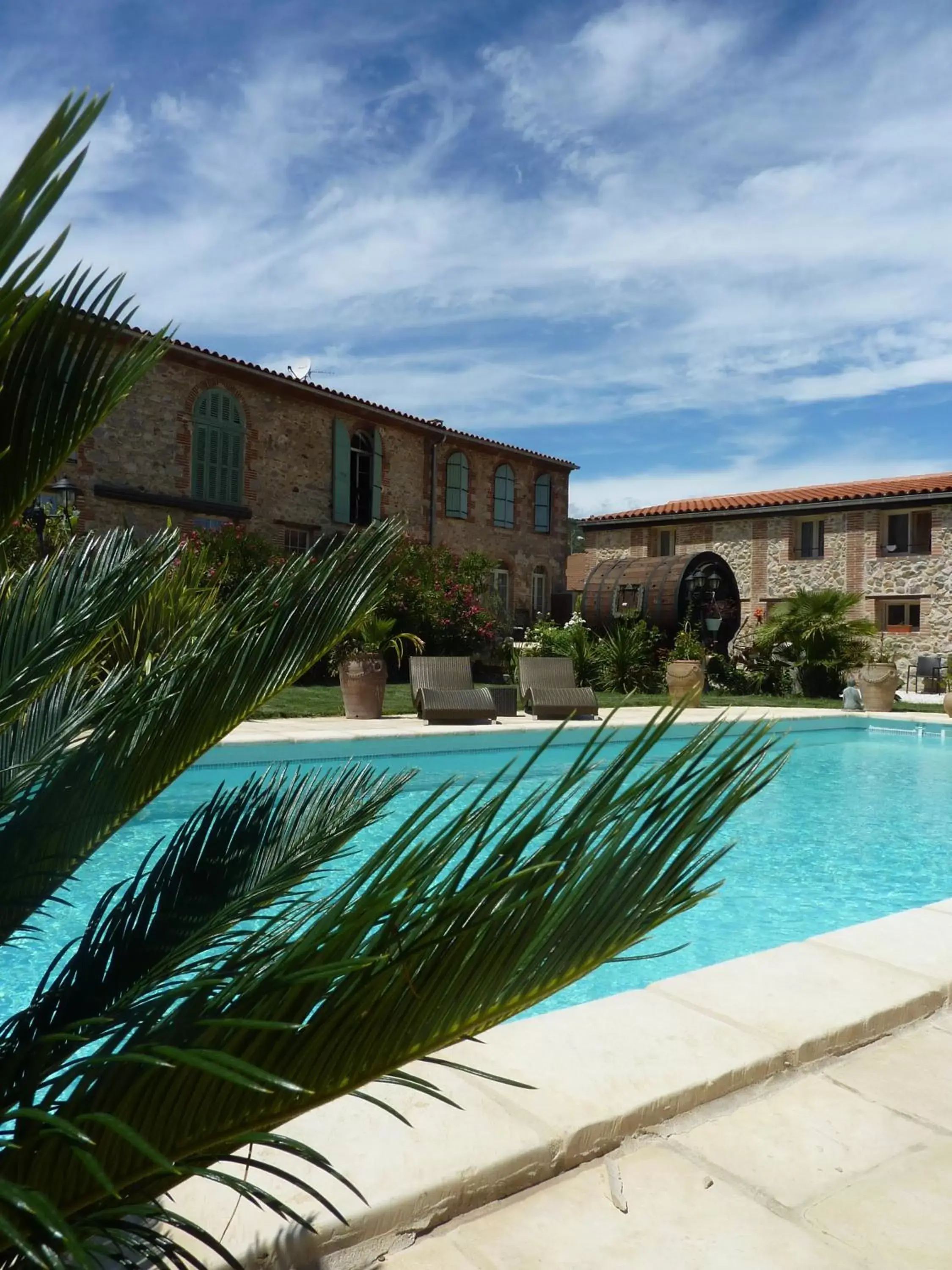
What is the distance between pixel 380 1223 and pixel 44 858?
930 mm

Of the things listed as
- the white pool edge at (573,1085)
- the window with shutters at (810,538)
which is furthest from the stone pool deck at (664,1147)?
the window with shutters at (810,538)

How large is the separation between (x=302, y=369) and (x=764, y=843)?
1601cm

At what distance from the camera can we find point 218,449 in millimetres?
16781

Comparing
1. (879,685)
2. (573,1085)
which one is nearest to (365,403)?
(879,685)

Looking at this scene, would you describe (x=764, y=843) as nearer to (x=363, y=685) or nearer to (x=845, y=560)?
(x=363, y=685)

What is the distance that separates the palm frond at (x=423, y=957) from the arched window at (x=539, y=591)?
22.1 m

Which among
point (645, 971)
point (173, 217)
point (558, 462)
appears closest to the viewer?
point (645, 971)

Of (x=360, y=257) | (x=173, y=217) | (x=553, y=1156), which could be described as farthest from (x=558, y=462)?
(x=553, y=1156)

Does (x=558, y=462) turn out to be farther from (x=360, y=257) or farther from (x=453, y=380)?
(x=360, y=257)

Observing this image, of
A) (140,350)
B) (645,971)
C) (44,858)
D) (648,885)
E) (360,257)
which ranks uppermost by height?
(360,257)

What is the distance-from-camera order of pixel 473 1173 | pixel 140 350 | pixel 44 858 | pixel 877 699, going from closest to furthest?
pixel 140 350
pixel 44 858
pixel 473 1173
pixel 877 699

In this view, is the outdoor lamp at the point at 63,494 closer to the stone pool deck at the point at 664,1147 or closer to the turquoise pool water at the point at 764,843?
the turquoise pool water at the point at 764,843

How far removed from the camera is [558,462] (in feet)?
75.9

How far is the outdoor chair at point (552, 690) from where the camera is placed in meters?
12.1
